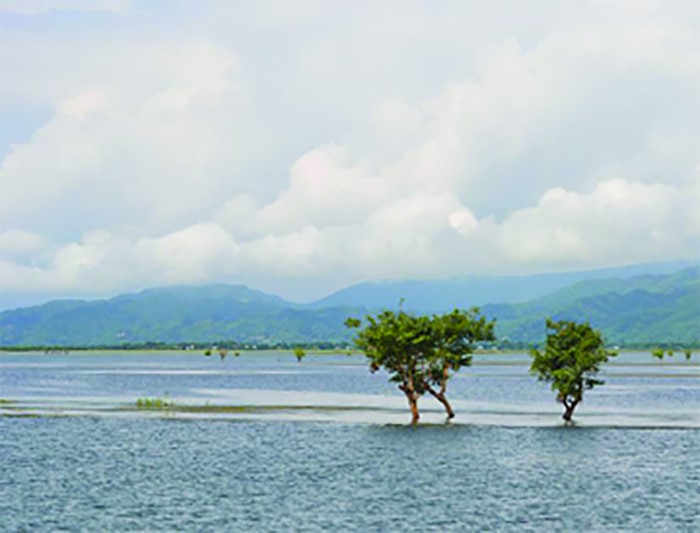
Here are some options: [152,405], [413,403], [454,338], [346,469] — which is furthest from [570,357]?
[152,405]

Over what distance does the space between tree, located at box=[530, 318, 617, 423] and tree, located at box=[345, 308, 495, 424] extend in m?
6.29

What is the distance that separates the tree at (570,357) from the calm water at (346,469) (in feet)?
16.7

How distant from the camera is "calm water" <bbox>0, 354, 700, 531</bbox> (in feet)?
191

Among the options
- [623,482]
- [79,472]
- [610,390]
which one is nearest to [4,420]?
[79,472]

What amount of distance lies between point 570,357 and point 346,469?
117 feet

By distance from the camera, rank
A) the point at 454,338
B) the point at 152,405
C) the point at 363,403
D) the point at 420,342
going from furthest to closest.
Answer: the point at 363,403 < the point at 152,405 < the point at 454,338 < the point at 420,342

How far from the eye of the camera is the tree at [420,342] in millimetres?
103000

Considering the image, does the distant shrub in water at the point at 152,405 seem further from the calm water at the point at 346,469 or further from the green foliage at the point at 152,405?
the calm water at the point at 346,469

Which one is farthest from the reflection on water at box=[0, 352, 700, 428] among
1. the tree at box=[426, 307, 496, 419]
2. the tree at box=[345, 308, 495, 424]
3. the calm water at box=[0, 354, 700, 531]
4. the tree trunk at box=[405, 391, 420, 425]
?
the tree at box=[426, 307, 496, 419]

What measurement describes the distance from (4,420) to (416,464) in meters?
55.2

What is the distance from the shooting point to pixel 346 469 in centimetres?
7644

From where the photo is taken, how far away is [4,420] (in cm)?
11244

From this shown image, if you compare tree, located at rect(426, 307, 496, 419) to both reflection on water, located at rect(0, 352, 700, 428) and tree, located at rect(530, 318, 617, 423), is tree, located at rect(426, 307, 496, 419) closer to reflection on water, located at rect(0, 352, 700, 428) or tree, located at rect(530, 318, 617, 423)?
tree, located at rect(530, 318, 617, 423)

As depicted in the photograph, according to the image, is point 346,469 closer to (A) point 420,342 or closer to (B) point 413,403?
(A) point 420,342
